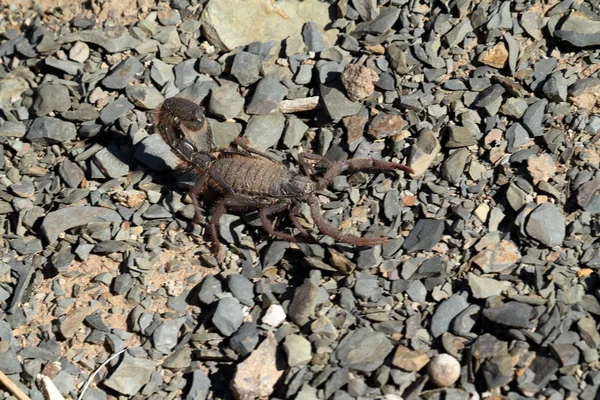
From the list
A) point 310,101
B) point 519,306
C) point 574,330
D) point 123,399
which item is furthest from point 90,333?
point 574,330

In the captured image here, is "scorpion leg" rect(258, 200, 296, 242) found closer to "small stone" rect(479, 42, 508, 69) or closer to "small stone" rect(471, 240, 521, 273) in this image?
"small stone" rect(471, 240, 521, 273)

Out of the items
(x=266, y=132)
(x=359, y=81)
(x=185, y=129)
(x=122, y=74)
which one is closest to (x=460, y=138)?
(x=359, y=81)

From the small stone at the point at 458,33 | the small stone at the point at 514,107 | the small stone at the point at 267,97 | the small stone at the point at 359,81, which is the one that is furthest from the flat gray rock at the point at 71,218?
the small stone at the point at 514,107

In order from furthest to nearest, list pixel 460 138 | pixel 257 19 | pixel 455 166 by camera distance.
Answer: pixel 257 19 < pixel 460 138 < pixel 455 166

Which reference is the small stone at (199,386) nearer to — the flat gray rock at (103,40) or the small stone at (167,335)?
the small stone at (167,335)

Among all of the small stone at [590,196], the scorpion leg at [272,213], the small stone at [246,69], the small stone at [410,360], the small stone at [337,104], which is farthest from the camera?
the small stone at [246,69]

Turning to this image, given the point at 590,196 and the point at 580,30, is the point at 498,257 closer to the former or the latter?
the point at 590,196

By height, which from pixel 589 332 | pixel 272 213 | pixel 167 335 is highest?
pixel 272 213

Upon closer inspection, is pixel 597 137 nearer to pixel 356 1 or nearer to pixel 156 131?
pixel 356 1
